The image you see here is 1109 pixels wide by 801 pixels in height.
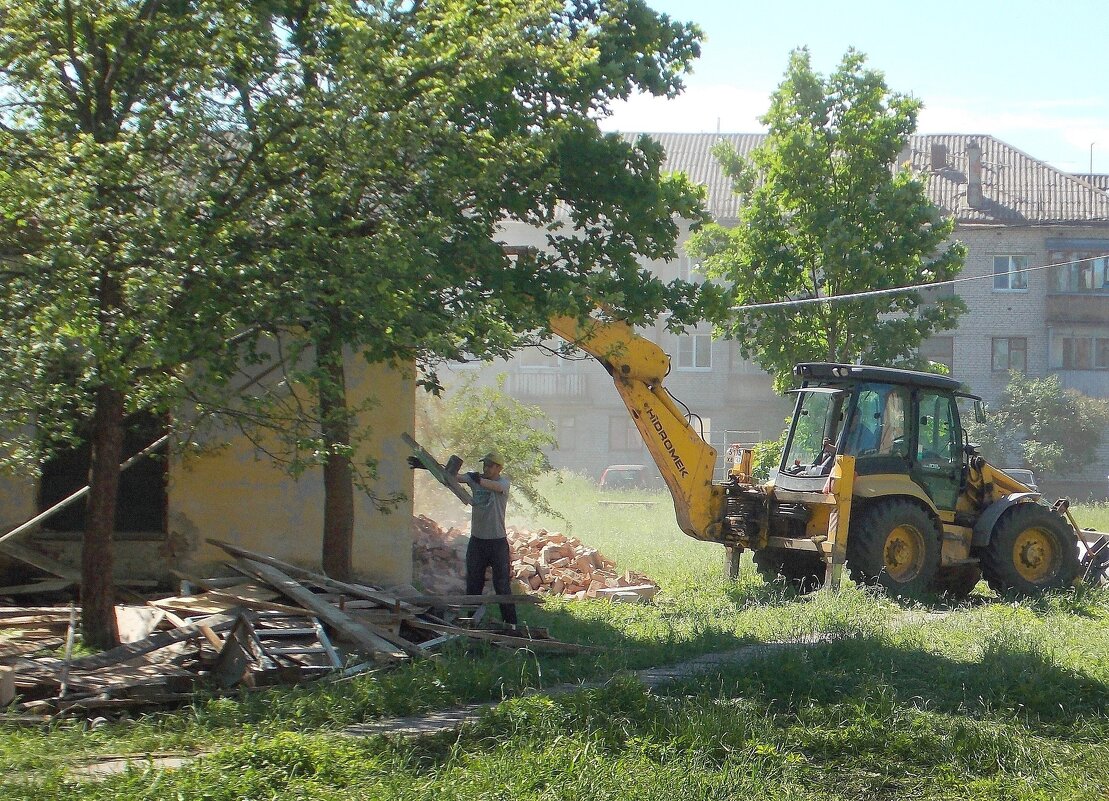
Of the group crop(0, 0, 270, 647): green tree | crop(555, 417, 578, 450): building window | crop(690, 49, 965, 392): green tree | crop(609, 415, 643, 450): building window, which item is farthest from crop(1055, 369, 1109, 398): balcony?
crop(0, 0, 270, 647): green tree

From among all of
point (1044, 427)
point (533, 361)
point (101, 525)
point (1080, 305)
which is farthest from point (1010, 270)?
point (101, 525)

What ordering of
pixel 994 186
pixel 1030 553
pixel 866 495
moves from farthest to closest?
1. pixel 994 186
2. pixel 1030 553
3. pixel 866 495

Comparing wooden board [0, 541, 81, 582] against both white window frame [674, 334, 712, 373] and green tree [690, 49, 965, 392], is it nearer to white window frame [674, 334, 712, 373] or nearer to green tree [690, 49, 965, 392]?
green tree [690, 49, 965, 392]

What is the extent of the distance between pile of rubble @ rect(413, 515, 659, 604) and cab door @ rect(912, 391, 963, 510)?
374 cm

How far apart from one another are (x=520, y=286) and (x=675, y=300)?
6.56 ft

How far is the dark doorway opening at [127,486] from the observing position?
12.6 m

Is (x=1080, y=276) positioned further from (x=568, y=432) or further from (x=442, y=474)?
(x=442, y=474)

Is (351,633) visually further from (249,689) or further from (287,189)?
(287,189)

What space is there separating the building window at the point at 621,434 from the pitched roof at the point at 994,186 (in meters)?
9.31

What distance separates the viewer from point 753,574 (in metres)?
17.1

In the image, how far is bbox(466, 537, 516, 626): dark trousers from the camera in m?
11.9

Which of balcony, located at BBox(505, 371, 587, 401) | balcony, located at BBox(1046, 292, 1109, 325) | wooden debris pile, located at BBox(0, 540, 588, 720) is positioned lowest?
wooden debris pile, located at BBox(0, 540, 588, 720)

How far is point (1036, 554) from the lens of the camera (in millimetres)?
15680

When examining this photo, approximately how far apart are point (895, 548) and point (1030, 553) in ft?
7.16
